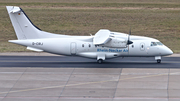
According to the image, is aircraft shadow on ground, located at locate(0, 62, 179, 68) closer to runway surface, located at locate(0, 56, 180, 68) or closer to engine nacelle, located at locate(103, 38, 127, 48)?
runway surface, located at locate(0, 56, 180, 68)

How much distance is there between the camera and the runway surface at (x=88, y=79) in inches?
846

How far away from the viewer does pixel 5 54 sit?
3766 cm

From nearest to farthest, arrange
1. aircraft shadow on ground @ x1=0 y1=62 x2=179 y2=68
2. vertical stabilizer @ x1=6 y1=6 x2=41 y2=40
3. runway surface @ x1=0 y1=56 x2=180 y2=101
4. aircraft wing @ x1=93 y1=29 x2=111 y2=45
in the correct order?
1. runway surface @ x1=0 y1=56 x2=180 y2=101
2. aircraft wing @ x1=93 y1=29 x2=111 y2=45
3. aircraft shadow on ground @ x1=0 y1=62 x2=179 y2=68
4. vertical stabilizer @ x1=6 y1=6 x2=41 y2=40

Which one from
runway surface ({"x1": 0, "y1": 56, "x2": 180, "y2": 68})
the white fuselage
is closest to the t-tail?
the white fuselage

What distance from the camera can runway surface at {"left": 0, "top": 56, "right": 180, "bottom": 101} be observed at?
21.5 metres

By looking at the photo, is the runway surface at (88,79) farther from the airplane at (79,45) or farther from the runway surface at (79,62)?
the airplane at (79,45)

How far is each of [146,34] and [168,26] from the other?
807cm

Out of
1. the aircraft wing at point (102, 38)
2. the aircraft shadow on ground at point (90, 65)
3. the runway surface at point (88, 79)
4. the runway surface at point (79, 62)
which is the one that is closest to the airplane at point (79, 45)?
the aircraft wing at point (102, 38)

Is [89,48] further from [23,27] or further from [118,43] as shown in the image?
[23,27]

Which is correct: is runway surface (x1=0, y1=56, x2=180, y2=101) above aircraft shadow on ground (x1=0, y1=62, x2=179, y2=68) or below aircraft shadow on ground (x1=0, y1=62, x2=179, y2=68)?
above

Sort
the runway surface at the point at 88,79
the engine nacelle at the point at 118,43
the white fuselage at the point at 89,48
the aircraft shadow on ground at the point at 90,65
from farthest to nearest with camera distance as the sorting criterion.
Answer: the white fuselage at the point at 89,48 → the aircraft shadow on ground at the point at 90,65 → the engine nacelle at the point at 118,43 → the runway surface at the point at 88,79

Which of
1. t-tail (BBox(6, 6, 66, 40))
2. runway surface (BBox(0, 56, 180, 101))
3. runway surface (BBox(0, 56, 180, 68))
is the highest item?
t-tail (BBox(6, 6, 66, 40))

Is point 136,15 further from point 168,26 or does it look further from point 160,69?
point 160,69

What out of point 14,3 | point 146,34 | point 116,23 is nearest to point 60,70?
point 146,34
